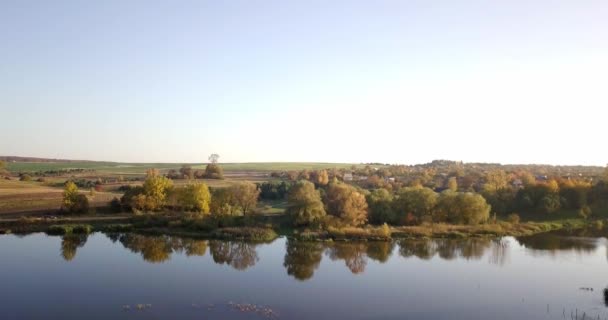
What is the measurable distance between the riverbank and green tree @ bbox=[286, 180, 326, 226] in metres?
1.33

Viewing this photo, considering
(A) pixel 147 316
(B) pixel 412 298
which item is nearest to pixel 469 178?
(B) pixel 412 298

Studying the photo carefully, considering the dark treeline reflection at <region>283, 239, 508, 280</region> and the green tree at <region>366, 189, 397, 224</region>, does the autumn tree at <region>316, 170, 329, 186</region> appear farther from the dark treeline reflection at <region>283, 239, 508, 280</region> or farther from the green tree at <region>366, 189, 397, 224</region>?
the dark treeline reflection at <region>283, 239, 508, 280</region>

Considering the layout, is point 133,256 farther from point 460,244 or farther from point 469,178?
point 469,178

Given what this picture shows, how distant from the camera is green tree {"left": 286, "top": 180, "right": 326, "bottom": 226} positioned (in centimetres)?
4906

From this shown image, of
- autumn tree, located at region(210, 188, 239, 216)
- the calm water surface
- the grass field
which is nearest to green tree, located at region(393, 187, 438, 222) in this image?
the calm water surface

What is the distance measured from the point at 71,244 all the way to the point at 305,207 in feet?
70.1

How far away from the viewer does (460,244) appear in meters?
44.7

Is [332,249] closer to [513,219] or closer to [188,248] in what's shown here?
[188,248]

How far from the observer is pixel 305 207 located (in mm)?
49156

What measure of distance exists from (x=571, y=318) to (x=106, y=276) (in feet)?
86.2

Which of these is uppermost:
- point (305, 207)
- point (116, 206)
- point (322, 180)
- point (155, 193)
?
point (322, 180)

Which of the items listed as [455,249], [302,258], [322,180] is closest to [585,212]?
[455,249]

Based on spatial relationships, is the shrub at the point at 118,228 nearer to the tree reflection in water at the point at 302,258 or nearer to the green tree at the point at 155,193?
the green tree at the point at 155,193

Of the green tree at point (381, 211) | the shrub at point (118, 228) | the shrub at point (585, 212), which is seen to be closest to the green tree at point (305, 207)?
the green tree at point (381, 211)
